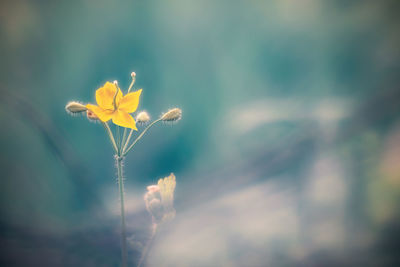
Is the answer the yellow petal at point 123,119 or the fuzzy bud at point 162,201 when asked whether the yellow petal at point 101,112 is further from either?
the fuzzy bud at point 162,201

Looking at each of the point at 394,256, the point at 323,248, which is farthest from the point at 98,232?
the point at 394,256

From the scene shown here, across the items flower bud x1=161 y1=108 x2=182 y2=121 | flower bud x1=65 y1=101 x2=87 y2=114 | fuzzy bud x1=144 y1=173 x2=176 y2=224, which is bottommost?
fuzzy bud x1=144 y1=173 x2=176 y2=224

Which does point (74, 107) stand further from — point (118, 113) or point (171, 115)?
point (171, 115)

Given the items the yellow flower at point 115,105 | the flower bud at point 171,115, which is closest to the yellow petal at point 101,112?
the yellow flower at point 115,105

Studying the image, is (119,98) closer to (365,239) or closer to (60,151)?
(60,151)

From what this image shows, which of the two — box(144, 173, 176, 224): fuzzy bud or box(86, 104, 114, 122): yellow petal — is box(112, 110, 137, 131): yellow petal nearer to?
box(86, 104, 114, 122): yellow petal

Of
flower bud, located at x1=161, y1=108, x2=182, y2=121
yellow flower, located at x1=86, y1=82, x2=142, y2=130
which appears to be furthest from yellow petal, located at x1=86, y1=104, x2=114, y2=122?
flower bud, located at x1=161, y1=108, x2=182, y2=121

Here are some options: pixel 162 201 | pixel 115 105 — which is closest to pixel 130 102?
pixel 115 105

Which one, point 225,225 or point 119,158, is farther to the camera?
point 225,225
